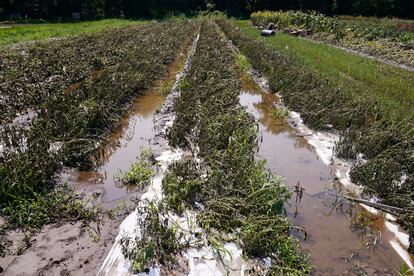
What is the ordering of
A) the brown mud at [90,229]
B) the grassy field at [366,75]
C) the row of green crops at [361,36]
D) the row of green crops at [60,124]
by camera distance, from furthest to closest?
the row of green crops at [361,36], the grassy field at [366,75], the row of green crops at [60,124], the brown mud at [90,229]

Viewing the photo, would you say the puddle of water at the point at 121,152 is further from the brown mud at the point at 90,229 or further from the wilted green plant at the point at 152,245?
the wilted green plant at the point at 152,245

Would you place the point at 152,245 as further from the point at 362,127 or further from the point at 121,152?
the point at 362,127

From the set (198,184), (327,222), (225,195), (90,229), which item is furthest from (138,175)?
(327,222)

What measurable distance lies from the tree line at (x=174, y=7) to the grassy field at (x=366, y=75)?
76.8ft

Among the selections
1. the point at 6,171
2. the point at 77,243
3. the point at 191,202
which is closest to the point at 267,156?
the point at 191,202

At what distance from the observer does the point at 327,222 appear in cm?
445

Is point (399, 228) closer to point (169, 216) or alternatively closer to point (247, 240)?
point (247, 240)

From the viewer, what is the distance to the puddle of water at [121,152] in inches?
192

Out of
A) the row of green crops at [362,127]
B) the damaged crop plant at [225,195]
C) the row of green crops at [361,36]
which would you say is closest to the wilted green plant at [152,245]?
the damaged crop plant at [225,195]

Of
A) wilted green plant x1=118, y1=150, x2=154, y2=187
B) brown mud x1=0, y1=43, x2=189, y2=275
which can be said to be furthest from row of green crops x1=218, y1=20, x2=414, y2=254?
brown mud x1=0, y1=43, x2=189, y2=275

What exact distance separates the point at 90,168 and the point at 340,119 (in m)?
4.70

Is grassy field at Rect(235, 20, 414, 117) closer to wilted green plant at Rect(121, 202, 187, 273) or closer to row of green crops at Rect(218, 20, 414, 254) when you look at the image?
row of green crops at Rect(218, 20, 414, 254)

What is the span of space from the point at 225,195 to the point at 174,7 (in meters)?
39.5

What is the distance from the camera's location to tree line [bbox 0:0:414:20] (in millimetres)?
30405
